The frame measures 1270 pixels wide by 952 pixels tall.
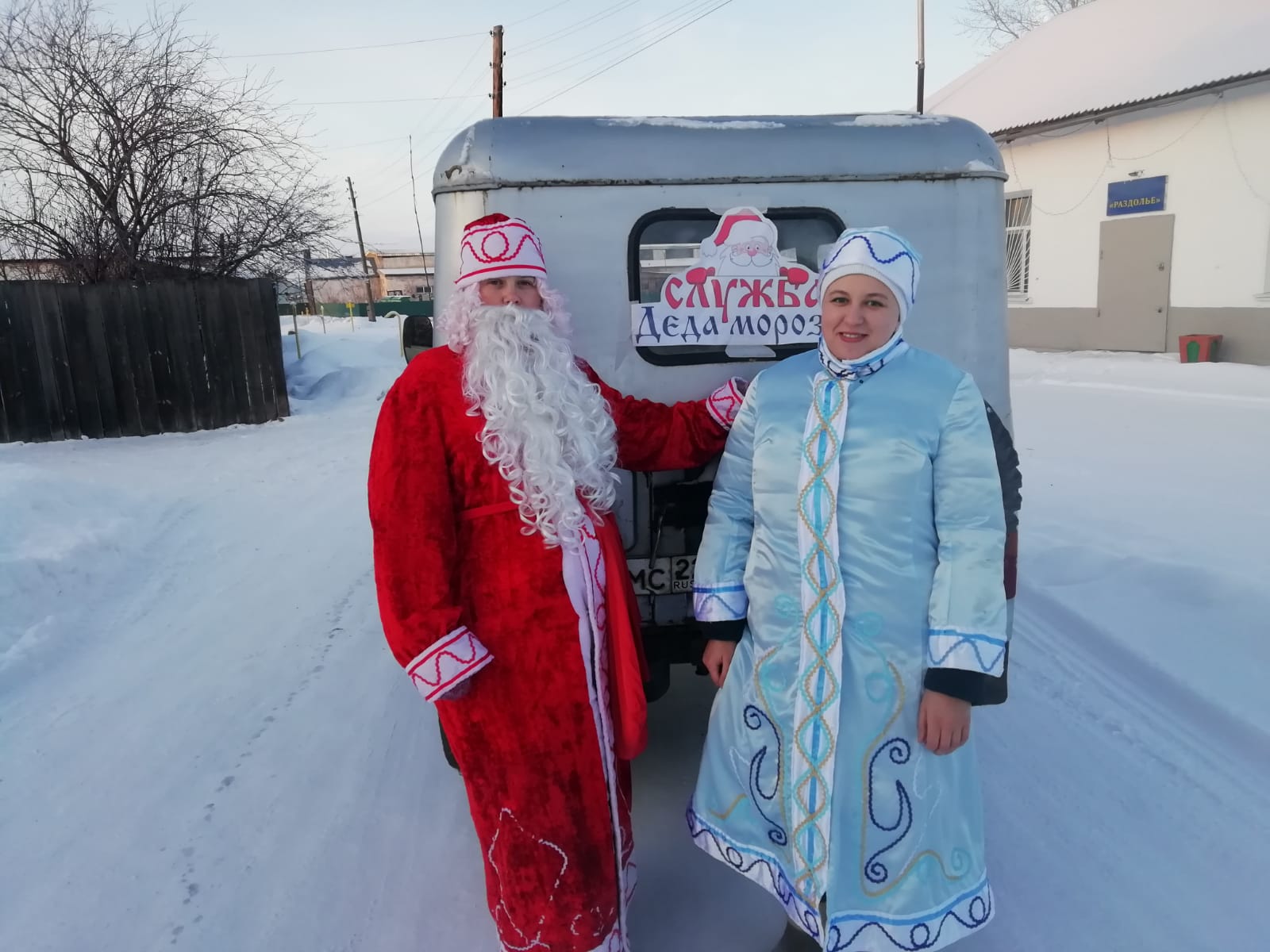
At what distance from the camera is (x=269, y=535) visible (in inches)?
255

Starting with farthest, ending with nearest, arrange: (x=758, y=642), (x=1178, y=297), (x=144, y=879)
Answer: (x=1178, y=297) < (x=144, y=879) < (x=758, y=642)

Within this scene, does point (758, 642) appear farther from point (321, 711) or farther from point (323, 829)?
point (321, 711)

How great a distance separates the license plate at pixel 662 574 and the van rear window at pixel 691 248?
2.28 feet

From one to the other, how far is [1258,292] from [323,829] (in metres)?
14.5

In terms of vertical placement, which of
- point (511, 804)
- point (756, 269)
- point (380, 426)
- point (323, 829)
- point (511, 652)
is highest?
point (756, 269)

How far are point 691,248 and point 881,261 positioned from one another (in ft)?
3.43

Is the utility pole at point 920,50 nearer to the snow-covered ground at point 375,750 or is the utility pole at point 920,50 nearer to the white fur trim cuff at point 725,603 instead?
the snow-covered ground at point 375,750

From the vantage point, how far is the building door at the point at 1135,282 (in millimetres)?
13609

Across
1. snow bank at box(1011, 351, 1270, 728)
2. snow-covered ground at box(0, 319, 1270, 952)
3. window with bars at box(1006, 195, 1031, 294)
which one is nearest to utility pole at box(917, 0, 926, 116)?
window with bars at box(1006, 195, 1031, 294)

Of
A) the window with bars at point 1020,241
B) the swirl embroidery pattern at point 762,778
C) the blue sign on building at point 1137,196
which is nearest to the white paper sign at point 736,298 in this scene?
the swirl embroidery pattern at point 762,778

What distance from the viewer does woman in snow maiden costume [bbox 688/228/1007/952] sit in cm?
182

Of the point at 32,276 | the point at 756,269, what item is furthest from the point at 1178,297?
the point at 32,276

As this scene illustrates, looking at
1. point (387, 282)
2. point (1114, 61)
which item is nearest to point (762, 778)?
point (1114, 61)

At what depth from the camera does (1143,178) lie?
13.7 meters
